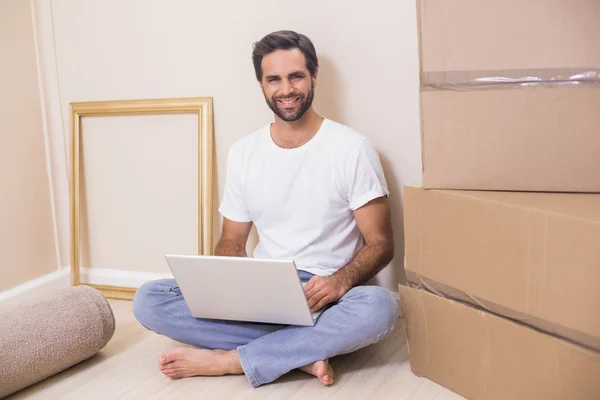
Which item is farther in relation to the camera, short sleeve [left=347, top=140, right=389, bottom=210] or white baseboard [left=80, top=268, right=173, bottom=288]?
white baseboard [left=80, top=268, right=173, bottom=288]

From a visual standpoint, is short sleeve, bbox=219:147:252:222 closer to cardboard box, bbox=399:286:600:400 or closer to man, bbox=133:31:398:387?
man, bbox=133:31:398:387

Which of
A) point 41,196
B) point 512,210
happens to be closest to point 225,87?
point 41,196

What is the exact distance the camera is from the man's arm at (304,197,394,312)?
173 cm

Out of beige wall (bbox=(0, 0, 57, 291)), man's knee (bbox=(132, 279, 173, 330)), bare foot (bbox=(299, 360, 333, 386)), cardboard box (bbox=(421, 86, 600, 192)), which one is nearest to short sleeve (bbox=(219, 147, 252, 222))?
man's knee (bbox=(132, 279, 173, 330))

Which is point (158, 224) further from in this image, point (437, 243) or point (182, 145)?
point (437, 243)

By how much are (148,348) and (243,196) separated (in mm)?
530

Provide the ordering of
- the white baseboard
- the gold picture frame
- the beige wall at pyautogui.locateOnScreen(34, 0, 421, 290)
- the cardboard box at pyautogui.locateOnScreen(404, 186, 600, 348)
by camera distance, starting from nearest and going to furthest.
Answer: the cardboard box at pyautogui.locateOnScreen(404, 186, 600, 348) < the beige wall at pyautogui.locateOnScreen(34, 0, 421, 290) < the gold picture frame < the white baseboard

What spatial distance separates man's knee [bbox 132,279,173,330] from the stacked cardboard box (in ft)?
2.53

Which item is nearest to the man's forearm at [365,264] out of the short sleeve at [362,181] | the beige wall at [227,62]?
the short sleeve at [362,181]

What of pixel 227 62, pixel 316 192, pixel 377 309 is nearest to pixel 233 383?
pixel 377 309

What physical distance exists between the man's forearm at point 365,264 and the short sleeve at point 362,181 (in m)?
0.13

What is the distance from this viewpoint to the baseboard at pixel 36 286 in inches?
90.5

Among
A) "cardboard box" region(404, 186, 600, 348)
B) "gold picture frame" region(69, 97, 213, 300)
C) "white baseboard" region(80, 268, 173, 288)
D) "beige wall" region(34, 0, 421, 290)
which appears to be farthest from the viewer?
"white baseboard" region(80, 268, 173, 288)

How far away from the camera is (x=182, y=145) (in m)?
2.31
